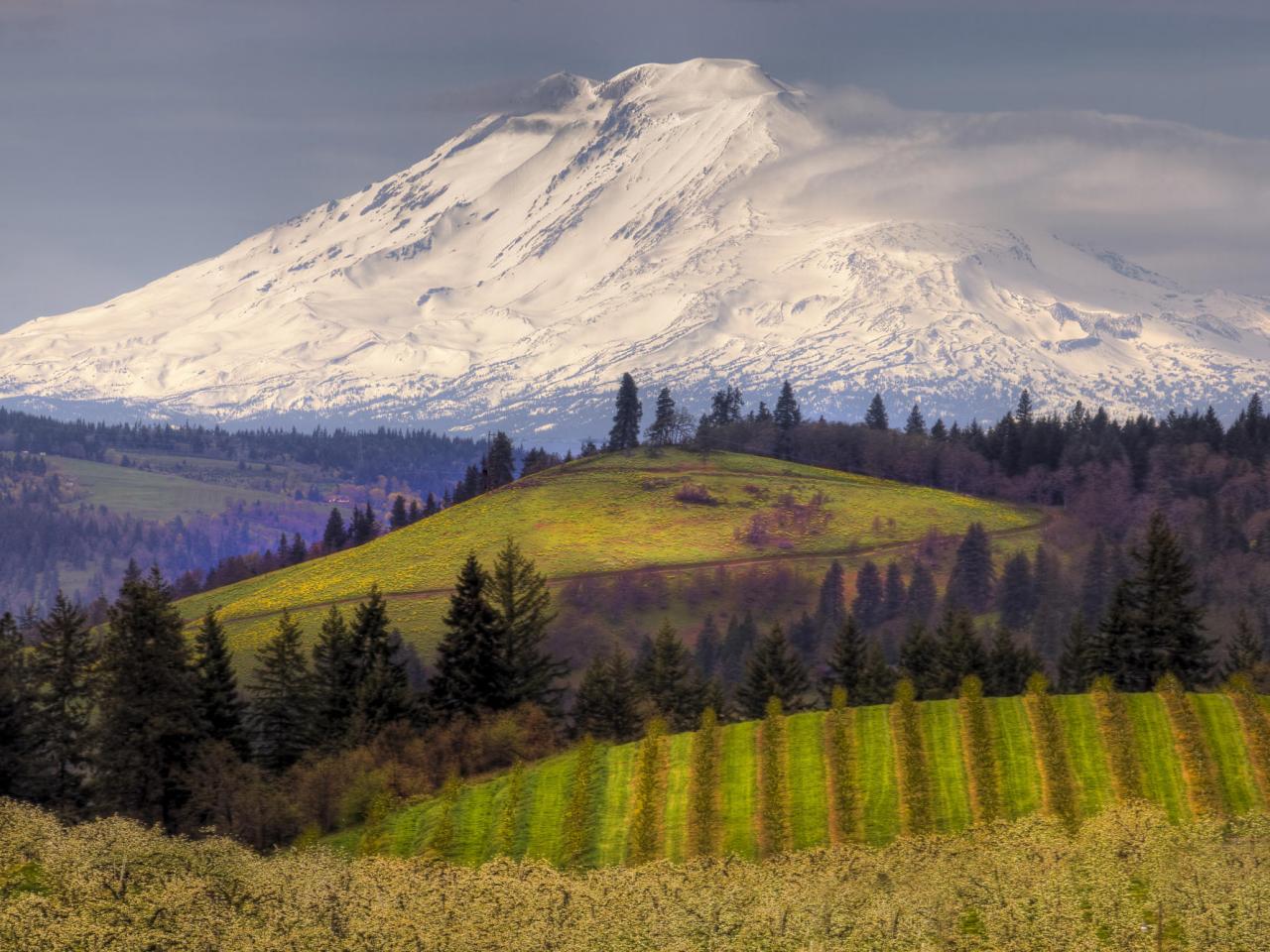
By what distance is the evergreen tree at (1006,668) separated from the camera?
4688 inches

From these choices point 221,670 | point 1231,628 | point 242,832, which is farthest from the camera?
point 1231,628

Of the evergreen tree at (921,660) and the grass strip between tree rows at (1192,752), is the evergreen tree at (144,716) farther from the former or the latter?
the grass strip between tree rows at (1192,752)

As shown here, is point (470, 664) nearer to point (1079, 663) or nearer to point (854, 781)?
point (854, 781)


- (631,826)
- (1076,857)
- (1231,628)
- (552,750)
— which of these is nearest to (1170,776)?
(1076,857)

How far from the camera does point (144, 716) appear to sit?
98.4 meters

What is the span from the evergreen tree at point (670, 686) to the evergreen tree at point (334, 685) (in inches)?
793

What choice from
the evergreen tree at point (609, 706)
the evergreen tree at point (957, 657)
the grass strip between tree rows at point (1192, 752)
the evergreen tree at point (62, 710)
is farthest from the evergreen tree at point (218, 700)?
the grass strip between tree rows at point (1192, 752)

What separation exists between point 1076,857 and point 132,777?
5582 centimetres

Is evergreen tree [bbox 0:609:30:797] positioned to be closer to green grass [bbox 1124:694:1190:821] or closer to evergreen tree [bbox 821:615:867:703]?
evergreen tree [bbox 821:615:867:703]

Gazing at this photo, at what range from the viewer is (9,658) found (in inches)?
→ 4006

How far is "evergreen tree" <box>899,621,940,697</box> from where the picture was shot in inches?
4668

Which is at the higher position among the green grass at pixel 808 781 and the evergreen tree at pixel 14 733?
the evergreen tree at pixel 14 733

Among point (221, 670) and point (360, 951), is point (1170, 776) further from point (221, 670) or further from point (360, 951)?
point (221, 670)

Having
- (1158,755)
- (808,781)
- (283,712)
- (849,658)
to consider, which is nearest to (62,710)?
(283,712)
